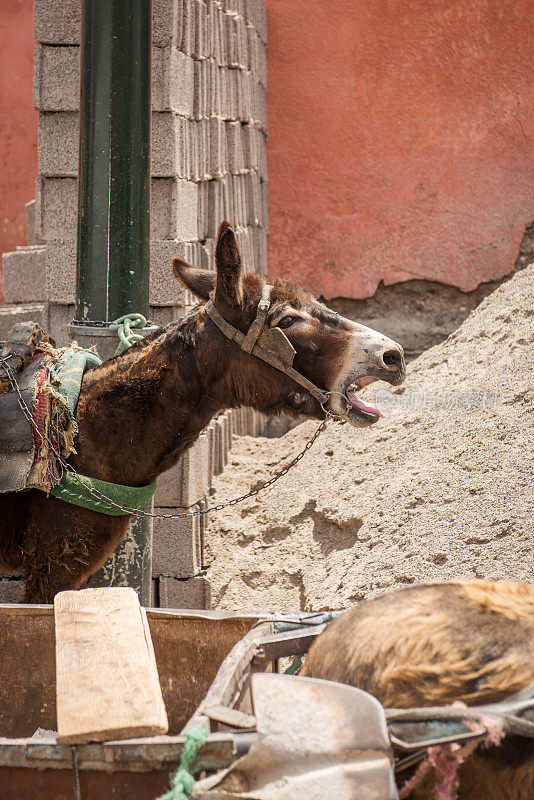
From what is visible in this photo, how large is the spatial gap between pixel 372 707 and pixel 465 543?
2832 mm

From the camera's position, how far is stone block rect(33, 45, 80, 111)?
16.9 feet

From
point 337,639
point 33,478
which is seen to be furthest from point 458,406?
point 337,639

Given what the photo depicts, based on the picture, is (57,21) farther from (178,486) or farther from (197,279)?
(178,486)

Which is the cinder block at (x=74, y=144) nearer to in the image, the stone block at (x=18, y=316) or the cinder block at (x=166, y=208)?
the cinder block at (x=166, y=208)

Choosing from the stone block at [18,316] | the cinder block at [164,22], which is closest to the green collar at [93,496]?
the stone block at [18,316]

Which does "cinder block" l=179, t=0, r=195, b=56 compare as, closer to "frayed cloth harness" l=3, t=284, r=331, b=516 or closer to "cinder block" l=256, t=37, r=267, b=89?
"cinder block" l=256, t=37, r=267, b=89

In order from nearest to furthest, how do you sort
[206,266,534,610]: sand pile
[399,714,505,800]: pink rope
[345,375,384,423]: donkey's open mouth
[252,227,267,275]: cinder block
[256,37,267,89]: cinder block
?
[399,714,505,800]: pink rope → [345,375,384,423]: donkey's open mouth → [206,266,534,610]: sand pile → [252,227,267,275]: cinder block → [256,37,267,89]: cinder block

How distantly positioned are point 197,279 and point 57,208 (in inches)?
72.3

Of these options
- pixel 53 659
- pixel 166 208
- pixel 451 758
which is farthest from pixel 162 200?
pixel 451 758

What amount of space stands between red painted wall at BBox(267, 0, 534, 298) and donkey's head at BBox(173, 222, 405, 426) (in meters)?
4.62

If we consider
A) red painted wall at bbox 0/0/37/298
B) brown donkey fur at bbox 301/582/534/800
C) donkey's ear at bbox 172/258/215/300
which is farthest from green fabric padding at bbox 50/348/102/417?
red painted wall at bbox 0/0/37/298

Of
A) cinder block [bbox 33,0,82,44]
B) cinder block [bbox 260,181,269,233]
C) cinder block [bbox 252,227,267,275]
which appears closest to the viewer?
cinder block [bbox 33,0,82,44]

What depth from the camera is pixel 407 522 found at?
4816mm

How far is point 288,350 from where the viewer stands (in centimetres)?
343
